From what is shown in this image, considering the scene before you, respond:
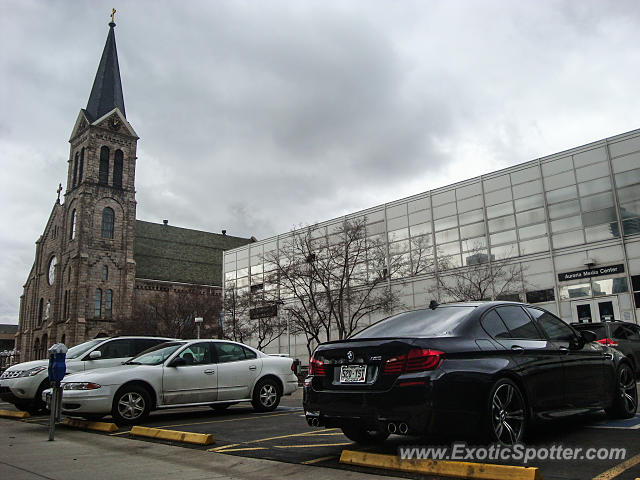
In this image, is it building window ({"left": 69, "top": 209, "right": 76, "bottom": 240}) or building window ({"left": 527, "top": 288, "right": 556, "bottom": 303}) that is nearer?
building window ({"left": 527, "top": 288, "right": 556, "bottom": 303})

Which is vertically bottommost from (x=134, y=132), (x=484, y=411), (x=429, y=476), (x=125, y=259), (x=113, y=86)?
(x=429, y=476)

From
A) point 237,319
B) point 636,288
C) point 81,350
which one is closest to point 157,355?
point 81,350

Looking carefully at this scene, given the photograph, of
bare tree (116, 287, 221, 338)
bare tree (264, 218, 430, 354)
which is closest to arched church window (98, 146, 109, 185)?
bare tree (116, 287, 221, 338)

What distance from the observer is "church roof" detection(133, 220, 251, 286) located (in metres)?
77.0

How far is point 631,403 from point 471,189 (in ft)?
88.8

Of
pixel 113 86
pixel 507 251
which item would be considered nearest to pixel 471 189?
pixel 507 251

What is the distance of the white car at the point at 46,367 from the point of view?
11914 mm

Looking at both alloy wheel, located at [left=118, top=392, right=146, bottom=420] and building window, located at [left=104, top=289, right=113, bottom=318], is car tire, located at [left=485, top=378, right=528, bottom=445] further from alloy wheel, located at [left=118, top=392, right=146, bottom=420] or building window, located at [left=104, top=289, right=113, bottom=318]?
building window, located at [left=104, top=289, right=113, bottom=318]

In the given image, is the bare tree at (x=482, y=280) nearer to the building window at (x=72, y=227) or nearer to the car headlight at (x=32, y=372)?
the car headlight at (x=32, y=372)

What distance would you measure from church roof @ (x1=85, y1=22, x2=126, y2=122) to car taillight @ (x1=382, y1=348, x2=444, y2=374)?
75143mm

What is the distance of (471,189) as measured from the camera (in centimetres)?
3294

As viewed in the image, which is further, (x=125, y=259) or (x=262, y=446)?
(x=125, y=259)

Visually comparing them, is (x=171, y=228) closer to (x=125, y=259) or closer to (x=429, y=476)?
(x=125, y=259)

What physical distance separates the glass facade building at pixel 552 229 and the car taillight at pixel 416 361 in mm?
25077
